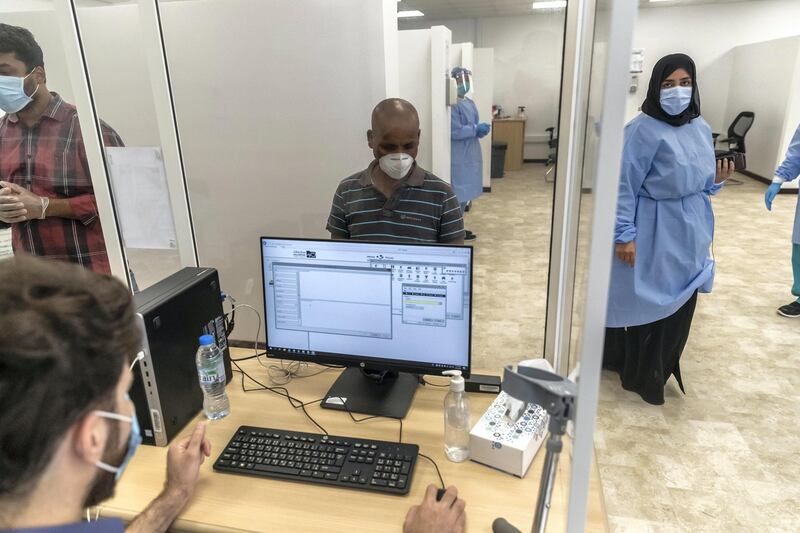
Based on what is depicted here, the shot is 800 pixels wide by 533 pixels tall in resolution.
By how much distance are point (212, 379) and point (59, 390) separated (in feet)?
2.18

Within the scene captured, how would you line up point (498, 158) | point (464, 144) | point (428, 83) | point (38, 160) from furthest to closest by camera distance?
point (498, 158) → point (464, 144) → point (428, 83) → point (38, 160)

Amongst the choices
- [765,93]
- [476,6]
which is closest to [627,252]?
[765,93]

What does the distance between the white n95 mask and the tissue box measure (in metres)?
0.92

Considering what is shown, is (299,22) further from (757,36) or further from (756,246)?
(757,36)

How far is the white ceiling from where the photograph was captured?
8.00m

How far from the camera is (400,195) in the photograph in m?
1.76

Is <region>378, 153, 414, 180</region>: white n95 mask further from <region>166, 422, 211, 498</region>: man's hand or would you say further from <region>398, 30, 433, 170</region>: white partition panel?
<region>398, 30, 433, 170</region>: white partition panel

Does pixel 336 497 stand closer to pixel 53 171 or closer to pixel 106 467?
pixel 106 467

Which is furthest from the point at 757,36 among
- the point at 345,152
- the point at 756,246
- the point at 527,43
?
the point at 345,152

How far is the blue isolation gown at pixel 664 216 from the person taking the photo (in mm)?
2186

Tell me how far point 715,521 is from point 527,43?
8.94 m

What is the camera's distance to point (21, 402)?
22.9 inches

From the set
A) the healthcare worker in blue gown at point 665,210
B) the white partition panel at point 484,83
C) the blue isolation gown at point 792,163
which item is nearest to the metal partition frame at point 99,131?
the healthcare worker in blue gown at point 665,210

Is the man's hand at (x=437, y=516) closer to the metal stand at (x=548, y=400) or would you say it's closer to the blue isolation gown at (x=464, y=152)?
the metal stand at (x=548, y=400)
